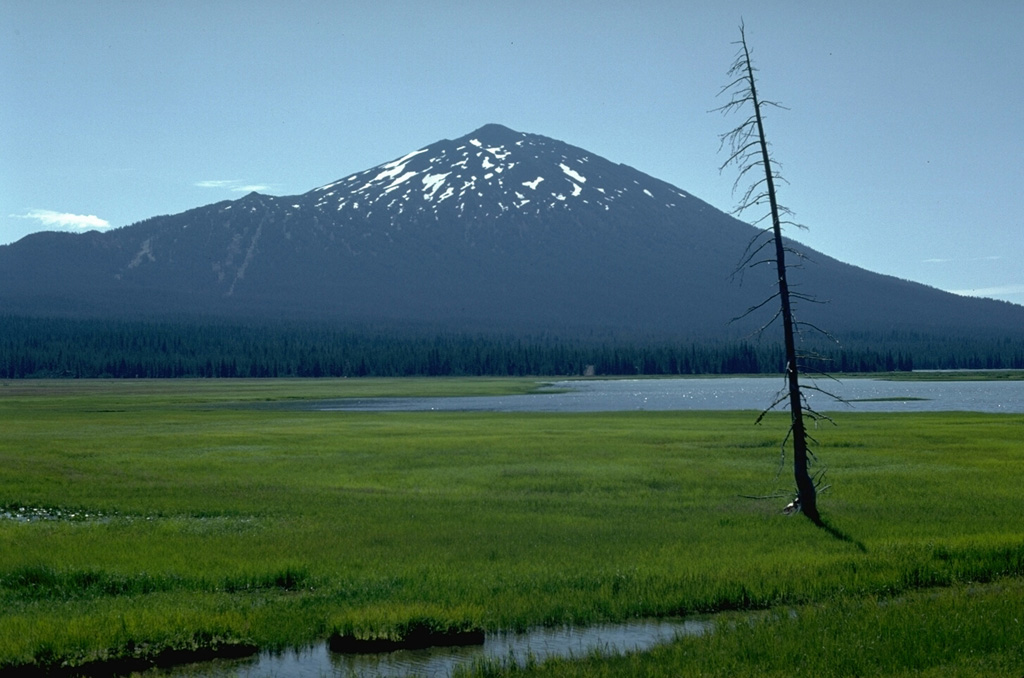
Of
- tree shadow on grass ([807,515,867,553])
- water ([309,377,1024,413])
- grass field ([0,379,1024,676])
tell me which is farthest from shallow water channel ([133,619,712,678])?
water ([309,377,1024,413])

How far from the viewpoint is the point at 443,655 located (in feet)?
53.0

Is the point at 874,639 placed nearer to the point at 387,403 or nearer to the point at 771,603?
the point at 771,603

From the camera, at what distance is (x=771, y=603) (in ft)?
62.4

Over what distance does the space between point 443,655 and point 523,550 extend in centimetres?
715

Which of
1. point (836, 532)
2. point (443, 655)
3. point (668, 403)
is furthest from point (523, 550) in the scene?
point (668, 403)

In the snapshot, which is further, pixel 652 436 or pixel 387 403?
pixel 387 403

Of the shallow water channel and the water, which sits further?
the water

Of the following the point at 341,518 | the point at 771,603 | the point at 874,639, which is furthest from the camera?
the point at 341,518

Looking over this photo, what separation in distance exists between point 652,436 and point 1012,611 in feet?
124

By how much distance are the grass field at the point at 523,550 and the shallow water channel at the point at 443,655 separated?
0.49 metres

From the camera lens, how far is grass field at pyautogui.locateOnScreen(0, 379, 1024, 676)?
1605 cm

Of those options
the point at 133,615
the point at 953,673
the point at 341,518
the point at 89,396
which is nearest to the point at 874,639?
the point at 953,673

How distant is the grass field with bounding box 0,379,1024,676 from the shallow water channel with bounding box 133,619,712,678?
49 cm

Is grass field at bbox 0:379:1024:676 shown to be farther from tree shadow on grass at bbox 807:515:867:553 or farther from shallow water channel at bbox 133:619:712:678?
shallow water channel at bbox 133:619:712:678
